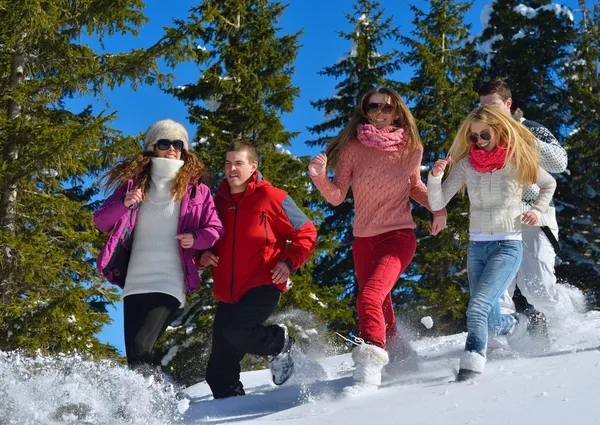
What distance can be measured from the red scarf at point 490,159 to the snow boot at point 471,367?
4.46ft

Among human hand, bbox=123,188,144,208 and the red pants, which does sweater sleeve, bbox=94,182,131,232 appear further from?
the red pants

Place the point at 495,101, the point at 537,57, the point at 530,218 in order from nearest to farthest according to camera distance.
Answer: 1. the point at 530,218
2. the point at 495,101
3. the point at 537,57

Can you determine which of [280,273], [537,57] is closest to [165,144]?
[280,273]

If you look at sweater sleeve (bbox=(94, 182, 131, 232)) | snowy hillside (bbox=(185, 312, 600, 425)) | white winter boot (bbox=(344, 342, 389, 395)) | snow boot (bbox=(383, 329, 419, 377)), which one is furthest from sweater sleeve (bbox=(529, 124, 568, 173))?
sweater sleeve (bbox=(94, 182, 131, 232))

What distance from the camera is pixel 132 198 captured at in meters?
4.46

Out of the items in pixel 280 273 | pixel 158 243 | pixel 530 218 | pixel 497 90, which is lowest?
pixel 280 273

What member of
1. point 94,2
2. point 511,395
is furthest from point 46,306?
point 511,395

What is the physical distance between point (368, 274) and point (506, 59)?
19.8 metres

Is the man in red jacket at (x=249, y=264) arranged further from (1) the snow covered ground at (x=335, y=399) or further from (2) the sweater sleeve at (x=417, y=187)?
(2) the sweater sleeve at (x=417, y=187)

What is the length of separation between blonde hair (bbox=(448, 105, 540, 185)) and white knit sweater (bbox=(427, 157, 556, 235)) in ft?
0.24

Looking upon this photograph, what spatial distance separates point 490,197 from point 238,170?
6.24 ft

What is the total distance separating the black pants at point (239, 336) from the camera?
4637mm

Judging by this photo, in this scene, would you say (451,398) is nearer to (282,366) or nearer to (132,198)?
(282,366)

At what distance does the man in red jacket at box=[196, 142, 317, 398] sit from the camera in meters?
4.67
